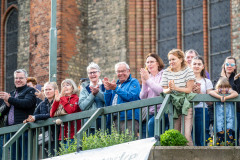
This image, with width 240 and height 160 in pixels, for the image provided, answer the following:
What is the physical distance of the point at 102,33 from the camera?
1856 cm

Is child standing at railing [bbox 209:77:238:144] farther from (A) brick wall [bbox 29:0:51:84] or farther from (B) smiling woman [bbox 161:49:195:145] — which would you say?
(A) brick wall [bbox 29:0:51:84]

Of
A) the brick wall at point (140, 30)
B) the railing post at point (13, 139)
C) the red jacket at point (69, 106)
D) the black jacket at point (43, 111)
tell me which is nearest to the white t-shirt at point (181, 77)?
the red jacket at point (69, 106)

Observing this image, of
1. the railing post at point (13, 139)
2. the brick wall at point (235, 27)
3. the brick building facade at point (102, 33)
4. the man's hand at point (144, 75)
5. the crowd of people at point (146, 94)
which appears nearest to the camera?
the crowd of people at point (146, 94)

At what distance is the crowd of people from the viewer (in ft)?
30.5

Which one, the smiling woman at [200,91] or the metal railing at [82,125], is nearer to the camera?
the metal railing at [82,125]

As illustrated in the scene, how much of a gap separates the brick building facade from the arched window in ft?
6.36

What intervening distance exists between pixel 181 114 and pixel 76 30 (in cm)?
1020

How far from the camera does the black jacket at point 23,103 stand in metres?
11.4

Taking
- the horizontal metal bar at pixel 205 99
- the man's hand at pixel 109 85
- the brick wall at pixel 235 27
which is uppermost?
the brick wall at pixel 235 27

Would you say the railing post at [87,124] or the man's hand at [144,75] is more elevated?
the man's hand at [144,75]

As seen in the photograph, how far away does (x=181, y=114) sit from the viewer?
923 centimetres

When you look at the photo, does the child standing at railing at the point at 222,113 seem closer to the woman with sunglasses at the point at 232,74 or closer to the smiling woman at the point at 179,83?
the smiling woman at the point at 179,83

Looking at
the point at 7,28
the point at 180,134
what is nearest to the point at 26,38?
the point at 7,28

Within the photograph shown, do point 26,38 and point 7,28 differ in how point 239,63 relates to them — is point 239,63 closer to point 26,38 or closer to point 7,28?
point 26,38
